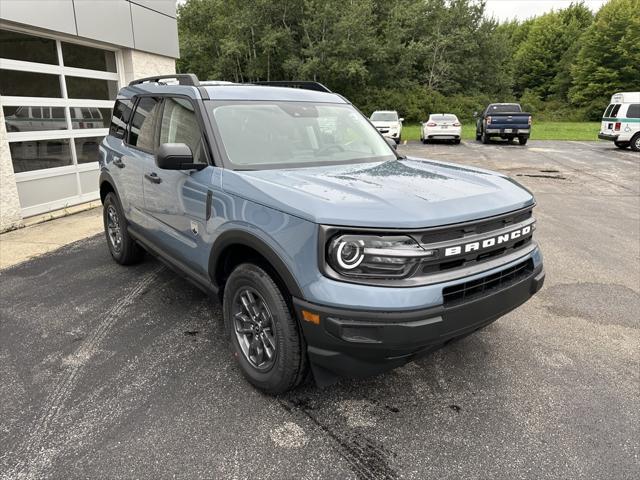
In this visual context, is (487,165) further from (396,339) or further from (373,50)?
(373,50)

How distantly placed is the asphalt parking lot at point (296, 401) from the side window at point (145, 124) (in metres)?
1.41

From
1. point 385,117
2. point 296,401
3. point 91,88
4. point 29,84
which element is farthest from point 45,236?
point 385,117

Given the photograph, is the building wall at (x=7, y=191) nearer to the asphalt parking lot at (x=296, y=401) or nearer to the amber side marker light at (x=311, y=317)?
the asphalt parking lot at (x=296, y=401)

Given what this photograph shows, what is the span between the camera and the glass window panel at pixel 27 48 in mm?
7332

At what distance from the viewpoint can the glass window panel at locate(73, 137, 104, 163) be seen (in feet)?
29.3

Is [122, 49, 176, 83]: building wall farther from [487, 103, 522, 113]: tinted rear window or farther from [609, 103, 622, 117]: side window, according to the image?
[609, 103, 622, 117]: side window

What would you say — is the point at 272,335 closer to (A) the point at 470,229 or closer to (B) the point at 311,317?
(B) the point at 311,317

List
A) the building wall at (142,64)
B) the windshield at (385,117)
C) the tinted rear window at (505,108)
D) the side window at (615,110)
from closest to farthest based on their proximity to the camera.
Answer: the building wall at (142,64)
the side window at (615,110)
the windshield at (385,117)
the tinted rear window at (505,108)

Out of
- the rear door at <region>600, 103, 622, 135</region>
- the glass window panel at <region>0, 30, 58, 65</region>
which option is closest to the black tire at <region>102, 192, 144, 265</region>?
the glass window panel at <region>0, 30, 58, 65</region>

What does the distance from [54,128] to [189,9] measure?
35.9 m

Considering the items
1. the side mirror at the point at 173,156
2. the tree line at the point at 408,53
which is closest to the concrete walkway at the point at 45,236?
the side mirror at the point at 173,156

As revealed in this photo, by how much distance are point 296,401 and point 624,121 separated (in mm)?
22184

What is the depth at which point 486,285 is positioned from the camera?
2574 millimetres

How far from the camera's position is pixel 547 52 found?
55688 mm
